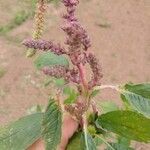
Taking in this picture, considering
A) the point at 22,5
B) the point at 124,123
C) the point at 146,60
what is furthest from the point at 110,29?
the point at 124,123

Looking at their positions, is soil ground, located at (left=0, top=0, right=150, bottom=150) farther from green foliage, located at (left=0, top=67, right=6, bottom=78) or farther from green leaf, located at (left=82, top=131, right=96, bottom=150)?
green leaf, located at (left=82, top=131, right=96, bottom=150)

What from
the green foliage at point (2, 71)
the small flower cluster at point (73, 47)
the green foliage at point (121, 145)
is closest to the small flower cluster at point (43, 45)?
the small flower cluster at point (73, 47)

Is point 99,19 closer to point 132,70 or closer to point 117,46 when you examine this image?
point 117,46

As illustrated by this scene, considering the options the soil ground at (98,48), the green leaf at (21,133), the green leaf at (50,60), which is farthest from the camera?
the soil ground at (98,48)

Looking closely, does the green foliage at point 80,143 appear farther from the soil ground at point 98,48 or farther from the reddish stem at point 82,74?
the soil ground at point 98,48

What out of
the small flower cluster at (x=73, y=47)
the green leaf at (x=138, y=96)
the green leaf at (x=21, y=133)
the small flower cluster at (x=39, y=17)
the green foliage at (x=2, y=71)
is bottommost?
the green foliage at (x=2, y=71)

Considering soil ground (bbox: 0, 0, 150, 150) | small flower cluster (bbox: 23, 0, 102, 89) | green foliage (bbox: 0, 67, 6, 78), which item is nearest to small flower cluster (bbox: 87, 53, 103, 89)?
small flower cluster (bbox: 23, 0, 102, 89)
